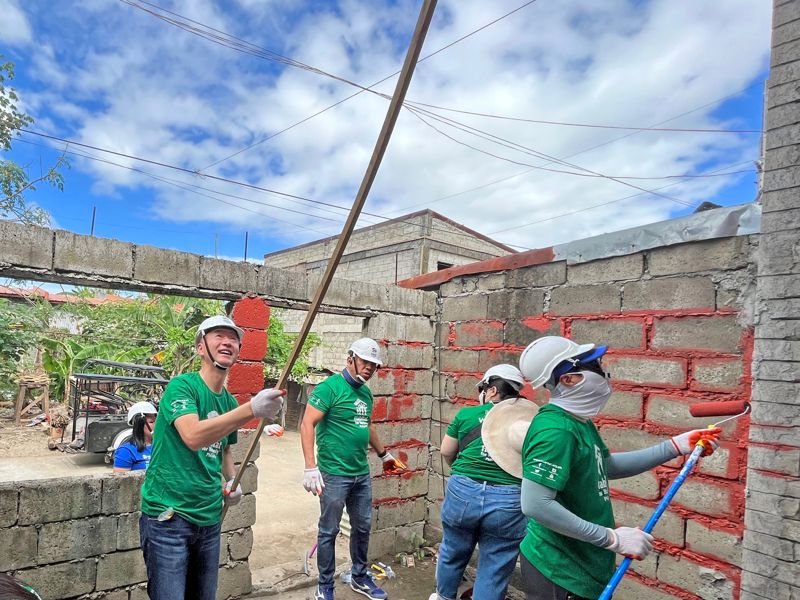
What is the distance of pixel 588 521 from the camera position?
1.92 meters

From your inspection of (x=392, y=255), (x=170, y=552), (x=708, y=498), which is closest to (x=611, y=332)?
(x=708, y=498)

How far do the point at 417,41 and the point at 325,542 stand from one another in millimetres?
3501

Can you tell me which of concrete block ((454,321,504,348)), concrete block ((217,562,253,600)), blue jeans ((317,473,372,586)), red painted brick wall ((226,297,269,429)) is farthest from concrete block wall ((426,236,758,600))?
concrete block ((217,562,253,600))

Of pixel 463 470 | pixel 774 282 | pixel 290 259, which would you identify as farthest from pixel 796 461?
pixel 290 259

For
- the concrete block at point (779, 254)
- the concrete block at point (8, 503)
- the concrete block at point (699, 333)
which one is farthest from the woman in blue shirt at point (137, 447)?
the concrete block at point (779, 254)

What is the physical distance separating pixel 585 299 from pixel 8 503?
3.96 metres

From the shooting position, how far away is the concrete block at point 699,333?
2.93 m

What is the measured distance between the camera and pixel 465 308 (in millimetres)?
4969

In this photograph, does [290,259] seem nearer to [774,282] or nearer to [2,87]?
[2,87]

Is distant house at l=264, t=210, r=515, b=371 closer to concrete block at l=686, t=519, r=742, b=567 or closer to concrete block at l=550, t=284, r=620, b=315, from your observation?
concrete block at l=550, t=284, r=620, b=315

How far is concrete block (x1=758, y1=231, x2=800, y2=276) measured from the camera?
258cm

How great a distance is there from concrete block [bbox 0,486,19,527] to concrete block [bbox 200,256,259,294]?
1.67 metres

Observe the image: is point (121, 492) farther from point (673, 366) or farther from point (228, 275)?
point (673, 366)

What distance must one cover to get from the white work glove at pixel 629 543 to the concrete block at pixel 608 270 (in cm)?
199
